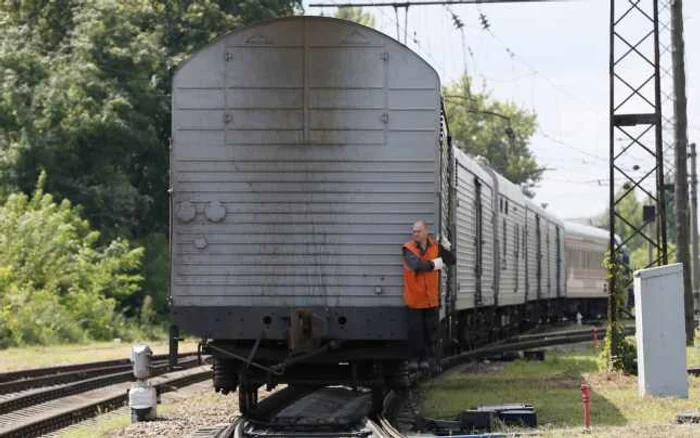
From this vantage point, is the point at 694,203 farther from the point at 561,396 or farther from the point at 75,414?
the point at 75,414

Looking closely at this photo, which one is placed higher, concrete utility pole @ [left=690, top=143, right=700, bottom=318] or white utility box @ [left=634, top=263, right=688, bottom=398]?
concrete utility pole @ [left=690, top=143, right=700, bottom=318]

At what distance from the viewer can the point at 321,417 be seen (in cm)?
1347

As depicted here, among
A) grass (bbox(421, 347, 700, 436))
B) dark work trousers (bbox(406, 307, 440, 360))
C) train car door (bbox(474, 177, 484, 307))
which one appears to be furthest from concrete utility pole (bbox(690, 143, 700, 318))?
dark work trousers (bbox(406, 307, 440, 360))

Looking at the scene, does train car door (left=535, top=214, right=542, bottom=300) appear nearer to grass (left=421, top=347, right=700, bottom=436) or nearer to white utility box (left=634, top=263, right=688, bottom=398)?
grass (left=421, top=347, right=700, bottom=436)

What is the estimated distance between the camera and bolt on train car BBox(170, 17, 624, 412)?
12719 mm

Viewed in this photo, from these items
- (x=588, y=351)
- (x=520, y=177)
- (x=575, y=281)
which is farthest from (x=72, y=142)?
(x=520, y=177)

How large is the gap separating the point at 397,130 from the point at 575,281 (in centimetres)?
3093

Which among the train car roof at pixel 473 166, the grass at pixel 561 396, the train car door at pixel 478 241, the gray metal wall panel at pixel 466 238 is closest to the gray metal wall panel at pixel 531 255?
the train car roof at pixel 473 166

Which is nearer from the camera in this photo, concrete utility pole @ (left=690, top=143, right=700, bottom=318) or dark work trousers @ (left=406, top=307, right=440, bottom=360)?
dark work trousers @ (left=406, top=307, right=440, bottom=360)

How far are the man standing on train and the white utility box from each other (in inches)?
149

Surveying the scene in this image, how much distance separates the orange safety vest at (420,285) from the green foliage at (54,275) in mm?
20296

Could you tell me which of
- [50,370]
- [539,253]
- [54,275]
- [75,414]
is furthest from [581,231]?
[75,414]

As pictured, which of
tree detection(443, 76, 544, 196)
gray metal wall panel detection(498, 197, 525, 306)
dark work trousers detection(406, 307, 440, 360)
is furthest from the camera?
tree detection(443, 76, 544, 196)

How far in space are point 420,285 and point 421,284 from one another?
0.04 feet
